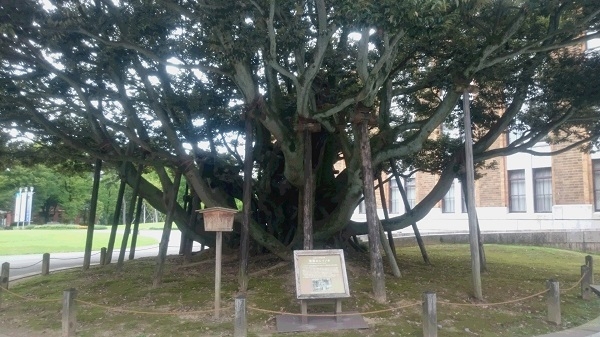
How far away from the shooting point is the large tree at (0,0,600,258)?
1088cm

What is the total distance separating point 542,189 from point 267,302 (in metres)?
25.1

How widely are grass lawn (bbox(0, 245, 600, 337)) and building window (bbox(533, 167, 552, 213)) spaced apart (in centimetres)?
1516

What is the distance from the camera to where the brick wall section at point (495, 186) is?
32906 mm

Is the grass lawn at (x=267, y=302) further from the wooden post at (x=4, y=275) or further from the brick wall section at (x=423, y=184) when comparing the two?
the brick wall section at (x=423, y=184)

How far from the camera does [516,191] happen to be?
32.9m

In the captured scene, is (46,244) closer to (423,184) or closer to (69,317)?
(423,184)

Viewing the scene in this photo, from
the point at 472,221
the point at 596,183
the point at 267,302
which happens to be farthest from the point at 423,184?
the point at 267,302

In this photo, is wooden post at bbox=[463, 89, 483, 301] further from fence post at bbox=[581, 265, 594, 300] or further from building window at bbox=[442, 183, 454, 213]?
building window at bbox=[442, 183, 454, 213]

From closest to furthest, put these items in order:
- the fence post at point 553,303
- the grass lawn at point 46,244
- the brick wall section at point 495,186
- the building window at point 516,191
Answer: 1. the fence post at point 553,303
2. the grass lawn at point 46,244
3. the building window at point 516,191
4. the brick wall section at point 495,186

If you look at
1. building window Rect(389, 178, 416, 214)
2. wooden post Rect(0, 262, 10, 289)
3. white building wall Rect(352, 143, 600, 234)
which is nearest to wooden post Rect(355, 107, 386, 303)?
wooden post Rect(0, 262, 10, 289)

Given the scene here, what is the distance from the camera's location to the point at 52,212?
80875 millimetres

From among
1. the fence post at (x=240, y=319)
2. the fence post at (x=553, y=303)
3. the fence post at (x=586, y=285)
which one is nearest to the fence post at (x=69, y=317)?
the fence post at (x=240, y=319)

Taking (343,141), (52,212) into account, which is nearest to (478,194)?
(343,141)

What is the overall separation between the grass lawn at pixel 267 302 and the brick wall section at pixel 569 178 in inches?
537
